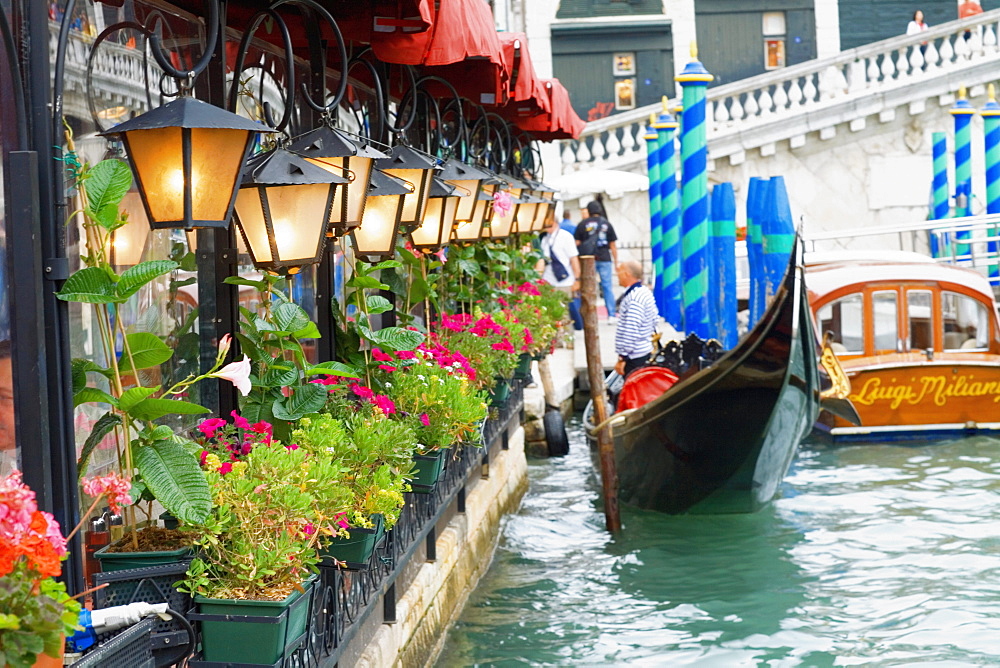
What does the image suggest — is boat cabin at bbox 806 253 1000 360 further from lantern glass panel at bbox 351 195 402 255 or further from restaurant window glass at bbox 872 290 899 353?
lantern glass panel at bbox 351 195 402 255

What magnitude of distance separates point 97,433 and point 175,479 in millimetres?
223

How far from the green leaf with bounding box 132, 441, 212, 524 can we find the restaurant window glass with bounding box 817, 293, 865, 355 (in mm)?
9149

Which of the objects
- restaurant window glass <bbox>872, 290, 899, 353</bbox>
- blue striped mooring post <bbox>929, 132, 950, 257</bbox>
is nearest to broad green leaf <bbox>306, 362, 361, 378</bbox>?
restaurant window glass <bbox>872, 290, 899, 353</bbox>

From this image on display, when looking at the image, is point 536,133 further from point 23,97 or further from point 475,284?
point 23,97

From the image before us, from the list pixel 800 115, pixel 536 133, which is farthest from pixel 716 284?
pixel 800 115

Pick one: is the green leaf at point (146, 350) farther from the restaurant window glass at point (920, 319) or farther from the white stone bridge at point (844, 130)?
the white stone bridge at point (844, 130)

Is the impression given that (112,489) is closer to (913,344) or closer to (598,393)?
(598,393)

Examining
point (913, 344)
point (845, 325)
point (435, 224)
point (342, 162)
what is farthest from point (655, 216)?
point (342, 162)

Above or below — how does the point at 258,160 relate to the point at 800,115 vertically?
below

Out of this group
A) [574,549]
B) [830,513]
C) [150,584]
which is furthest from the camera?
[830,513]

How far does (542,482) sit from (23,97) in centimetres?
806

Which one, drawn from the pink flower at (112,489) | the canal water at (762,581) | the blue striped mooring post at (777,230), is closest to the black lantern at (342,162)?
the pink flower at (112,489)

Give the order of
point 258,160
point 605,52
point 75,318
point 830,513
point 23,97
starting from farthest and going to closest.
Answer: point 605,52 < point 830,513 < point 258,160 < point 75,318 < point 23,97

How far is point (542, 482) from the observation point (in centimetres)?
1015
